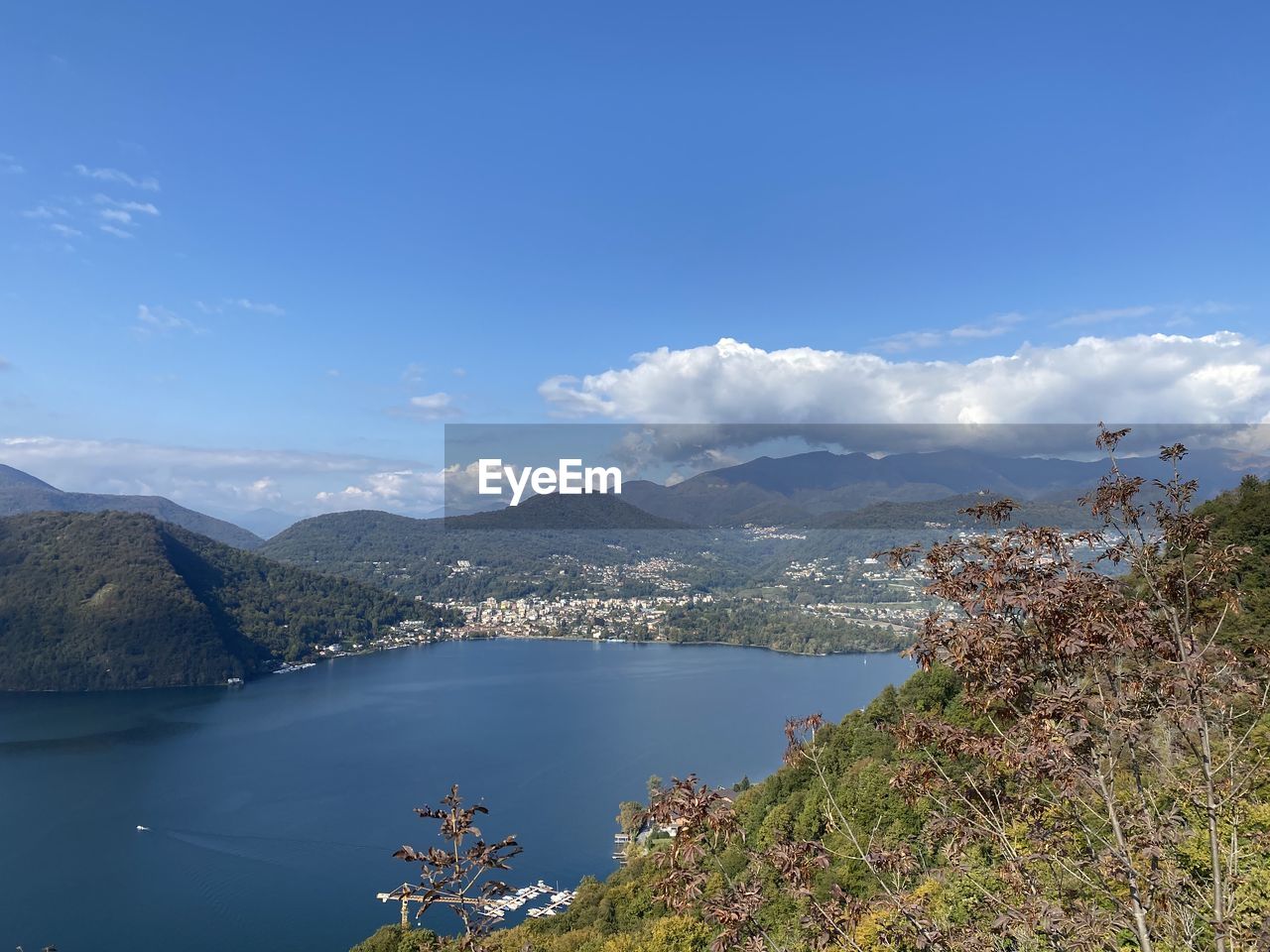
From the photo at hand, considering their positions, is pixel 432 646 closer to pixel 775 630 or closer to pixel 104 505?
pixel 775 630

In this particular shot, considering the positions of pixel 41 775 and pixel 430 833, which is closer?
Result: pixel 430 833

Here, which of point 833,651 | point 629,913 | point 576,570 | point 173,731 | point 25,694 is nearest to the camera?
point 629,913

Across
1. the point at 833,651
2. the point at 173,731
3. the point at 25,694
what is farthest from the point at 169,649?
the point at 833,651

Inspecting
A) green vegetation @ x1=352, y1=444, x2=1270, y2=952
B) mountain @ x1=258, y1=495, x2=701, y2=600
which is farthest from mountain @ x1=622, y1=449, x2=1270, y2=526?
green vegetation @ x1=352, y1=444, x2=1270, y2=952

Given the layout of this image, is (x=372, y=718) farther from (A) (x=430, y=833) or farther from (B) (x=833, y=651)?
(B) (x=833, y=651)

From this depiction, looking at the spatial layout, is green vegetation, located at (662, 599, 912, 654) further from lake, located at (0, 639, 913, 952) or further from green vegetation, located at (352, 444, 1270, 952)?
green vegetation, located at (352, 444, 1270, 952)

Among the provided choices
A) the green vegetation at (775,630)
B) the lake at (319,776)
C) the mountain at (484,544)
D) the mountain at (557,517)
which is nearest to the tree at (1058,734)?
the lake at (319,776)
